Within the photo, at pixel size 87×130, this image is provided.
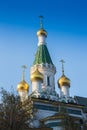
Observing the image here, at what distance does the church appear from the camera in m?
37.4

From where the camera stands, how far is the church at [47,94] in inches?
1471

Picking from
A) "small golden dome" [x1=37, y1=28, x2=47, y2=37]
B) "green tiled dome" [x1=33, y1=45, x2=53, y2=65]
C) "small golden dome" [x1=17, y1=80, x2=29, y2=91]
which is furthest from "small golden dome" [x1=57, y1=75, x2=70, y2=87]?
"small golden dome" [x1=37, y1=28, x2=47, y2=37]

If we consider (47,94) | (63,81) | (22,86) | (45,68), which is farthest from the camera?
(45,68)

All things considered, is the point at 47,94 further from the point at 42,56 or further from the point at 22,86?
the point at 42,56

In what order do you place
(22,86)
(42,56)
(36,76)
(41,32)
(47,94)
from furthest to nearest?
(41,32)
(42,56)
(22,86)
(36,76)
(47,94)

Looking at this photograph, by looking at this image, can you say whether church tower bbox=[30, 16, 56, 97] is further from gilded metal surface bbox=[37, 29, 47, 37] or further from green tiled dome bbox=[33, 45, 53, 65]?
gilded metal surface bbox=[37, 29, 47, 37]

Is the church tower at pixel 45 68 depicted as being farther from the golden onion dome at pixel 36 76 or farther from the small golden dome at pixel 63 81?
the small golden dome at pixel 63 81

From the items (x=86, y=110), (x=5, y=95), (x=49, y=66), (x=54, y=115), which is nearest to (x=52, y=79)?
(x=49, y=66)

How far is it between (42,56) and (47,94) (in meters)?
7.72

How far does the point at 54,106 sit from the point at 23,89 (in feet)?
22.8

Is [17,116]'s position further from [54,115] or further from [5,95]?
[54,115]

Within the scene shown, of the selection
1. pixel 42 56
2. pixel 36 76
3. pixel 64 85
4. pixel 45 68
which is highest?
pixel 42 56

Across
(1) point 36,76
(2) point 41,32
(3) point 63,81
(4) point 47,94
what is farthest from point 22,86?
(2) point 41,32

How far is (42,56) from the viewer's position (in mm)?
48031
